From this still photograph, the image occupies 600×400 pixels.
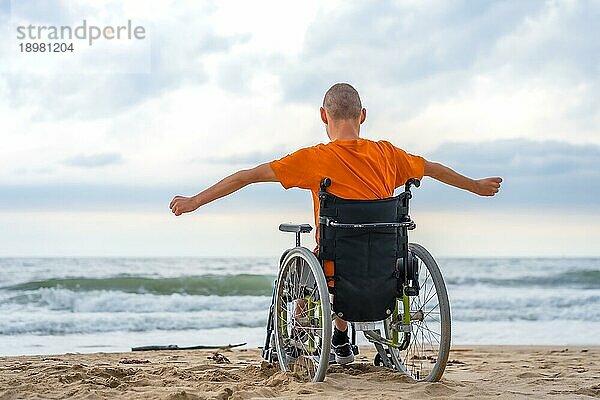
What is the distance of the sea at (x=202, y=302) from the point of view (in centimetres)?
838

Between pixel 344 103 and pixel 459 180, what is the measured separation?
67 cm

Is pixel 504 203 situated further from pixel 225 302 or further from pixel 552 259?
pixel 225 302

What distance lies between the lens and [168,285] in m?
13.3

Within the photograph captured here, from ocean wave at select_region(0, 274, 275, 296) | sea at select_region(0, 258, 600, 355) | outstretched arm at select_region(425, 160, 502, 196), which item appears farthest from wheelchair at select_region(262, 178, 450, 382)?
ocean wave at select_region(0, 274, 275, 296)

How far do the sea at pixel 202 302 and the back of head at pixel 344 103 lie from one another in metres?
3.75

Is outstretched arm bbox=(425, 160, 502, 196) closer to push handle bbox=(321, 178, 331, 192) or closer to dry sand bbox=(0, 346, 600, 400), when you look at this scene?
push handle bbox=(321, 178, 331, 192)

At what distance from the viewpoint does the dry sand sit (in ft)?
12.1

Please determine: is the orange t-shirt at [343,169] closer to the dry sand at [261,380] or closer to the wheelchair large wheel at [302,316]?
the wheelchair large wheel at [302,316]

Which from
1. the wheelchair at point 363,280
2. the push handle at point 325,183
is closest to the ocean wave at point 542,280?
the wheelchair at point 363,280

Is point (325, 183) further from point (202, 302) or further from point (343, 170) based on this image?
point (202, 302)

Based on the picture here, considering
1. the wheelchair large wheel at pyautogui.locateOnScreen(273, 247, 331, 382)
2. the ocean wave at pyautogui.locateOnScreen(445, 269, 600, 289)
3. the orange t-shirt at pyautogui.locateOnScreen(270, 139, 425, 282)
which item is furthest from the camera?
the ocean wave at pyautogui.locateOnScreen(445, 269, 600, 289)

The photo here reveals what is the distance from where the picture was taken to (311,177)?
3.91 metres

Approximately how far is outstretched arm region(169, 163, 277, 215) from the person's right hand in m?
1.05

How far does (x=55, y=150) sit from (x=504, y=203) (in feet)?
28.8
